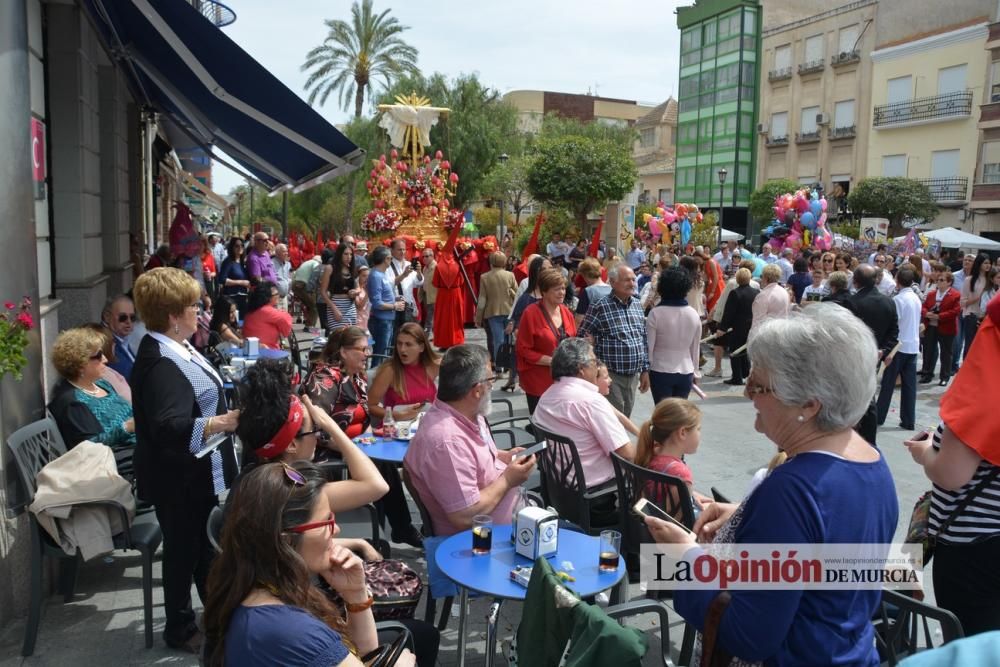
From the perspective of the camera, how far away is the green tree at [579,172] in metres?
32.8

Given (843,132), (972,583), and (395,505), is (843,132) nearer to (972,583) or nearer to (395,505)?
(395,505)

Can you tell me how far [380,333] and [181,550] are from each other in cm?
665

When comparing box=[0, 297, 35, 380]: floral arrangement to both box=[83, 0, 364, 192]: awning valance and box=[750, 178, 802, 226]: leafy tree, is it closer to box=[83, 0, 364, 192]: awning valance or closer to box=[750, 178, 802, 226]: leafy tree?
box=[83, 0, 364, 192]: awning valance

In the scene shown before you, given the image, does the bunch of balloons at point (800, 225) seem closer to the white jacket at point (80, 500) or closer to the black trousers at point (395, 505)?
the black trousers at point (395, 505)

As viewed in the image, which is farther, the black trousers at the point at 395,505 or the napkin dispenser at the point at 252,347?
the napkin dispenser at the point at 252,347

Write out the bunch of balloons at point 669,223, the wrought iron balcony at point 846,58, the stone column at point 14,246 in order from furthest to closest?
1. the wrought iron balcony at point 846,58
2. the bunch of balloons at point 669,223
3. the stone column at point 14,246

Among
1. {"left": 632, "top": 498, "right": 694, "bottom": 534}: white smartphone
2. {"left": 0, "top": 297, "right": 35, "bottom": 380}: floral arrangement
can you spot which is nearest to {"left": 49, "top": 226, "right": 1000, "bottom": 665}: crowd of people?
{"left": 632, "top": 498, "right": 694, "bottom": 534}: white smartphone

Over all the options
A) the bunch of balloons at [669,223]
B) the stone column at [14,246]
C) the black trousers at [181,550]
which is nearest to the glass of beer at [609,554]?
the black trousers at [181,550]

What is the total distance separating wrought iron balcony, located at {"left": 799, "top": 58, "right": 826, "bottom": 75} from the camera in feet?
143

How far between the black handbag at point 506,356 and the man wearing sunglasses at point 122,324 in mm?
4524

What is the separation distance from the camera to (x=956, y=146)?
34688 mm

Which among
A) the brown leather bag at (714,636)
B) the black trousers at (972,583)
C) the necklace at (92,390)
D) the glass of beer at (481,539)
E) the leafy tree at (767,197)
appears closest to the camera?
the brown leather bag at (714,636)

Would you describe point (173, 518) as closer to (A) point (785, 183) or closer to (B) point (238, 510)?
(B) point (238, 510)

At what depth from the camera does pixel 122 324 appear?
5523 millimetres
